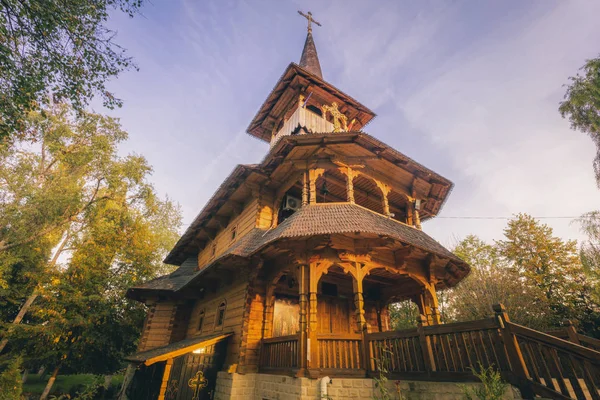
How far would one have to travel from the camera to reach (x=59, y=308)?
17.4m

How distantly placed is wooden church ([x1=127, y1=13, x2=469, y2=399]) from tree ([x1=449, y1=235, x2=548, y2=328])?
1100cm

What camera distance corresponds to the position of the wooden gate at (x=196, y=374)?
9.71 m

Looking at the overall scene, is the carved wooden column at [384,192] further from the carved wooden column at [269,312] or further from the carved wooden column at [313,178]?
the carved wooden column at [269,312]

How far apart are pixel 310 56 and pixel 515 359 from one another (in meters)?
20.1

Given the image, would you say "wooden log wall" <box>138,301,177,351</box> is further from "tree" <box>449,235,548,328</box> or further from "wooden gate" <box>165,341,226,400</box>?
"tree" <box>449,235,548,328</box>

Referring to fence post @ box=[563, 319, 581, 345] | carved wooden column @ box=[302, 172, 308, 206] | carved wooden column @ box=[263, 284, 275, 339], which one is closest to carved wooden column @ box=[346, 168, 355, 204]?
carved wooden column @ box=[302, 172, 308, 206]

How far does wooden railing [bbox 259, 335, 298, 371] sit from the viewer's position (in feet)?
26.5

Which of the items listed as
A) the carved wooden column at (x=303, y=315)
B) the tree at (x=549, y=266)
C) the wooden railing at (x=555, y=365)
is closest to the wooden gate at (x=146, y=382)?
the carved wooden column at (x=303, y=315)

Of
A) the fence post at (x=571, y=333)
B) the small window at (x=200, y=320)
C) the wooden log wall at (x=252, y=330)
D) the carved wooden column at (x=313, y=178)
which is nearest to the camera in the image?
the fence post at (x=571, y=333)

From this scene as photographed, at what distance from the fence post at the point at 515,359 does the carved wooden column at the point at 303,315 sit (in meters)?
4.37

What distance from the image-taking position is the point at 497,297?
66.6ft

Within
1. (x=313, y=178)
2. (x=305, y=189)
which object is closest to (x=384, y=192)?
(x=313, y=178)

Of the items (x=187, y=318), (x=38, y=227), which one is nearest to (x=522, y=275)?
(x=187, y=318)

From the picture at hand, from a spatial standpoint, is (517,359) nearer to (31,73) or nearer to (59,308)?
(31,73)
